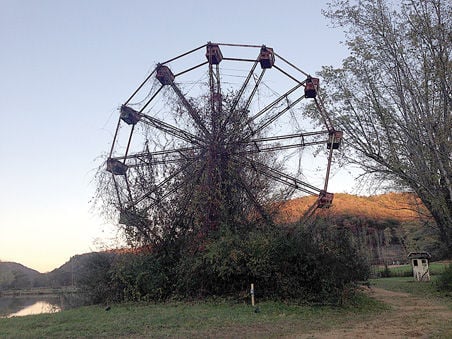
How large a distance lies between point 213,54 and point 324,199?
7698mm

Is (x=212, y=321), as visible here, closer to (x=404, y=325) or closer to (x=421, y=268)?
(x=404, y=325)

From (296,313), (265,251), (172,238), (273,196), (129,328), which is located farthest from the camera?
(273,196)

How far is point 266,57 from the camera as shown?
62.6 feet

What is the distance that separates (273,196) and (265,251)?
5.68 m

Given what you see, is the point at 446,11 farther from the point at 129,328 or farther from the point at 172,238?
the point at 129,328

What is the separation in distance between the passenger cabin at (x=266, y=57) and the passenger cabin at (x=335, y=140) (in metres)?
4.07

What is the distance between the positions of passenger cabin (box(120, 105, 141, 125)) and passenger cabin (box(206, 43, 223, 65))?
3.91m

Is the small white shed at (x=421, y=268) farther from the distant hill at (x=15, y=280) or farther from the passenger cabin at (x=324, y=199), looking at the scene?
the distant hill at (x=15, y=280)

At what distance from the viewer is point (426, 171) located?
1605 centimetres

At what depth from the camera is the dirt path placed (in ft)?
28.3

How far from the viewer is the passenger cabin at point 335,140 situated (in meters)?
18.7

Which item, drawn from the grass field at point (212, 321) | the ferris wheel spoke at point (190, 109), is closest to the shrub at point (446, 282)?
the grass field at point (212, 321)

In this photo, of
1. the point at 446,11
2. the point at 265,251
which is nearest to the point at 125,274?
the point at 265,251

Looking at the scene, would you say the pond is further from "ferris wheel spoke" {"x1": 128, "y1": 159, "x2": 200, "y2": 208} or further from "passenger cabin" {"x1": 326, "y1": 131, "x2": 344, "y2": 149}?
"passenger cabin" {"x1": 326, "y1": 131, "x2": 344, "y2": 149}
